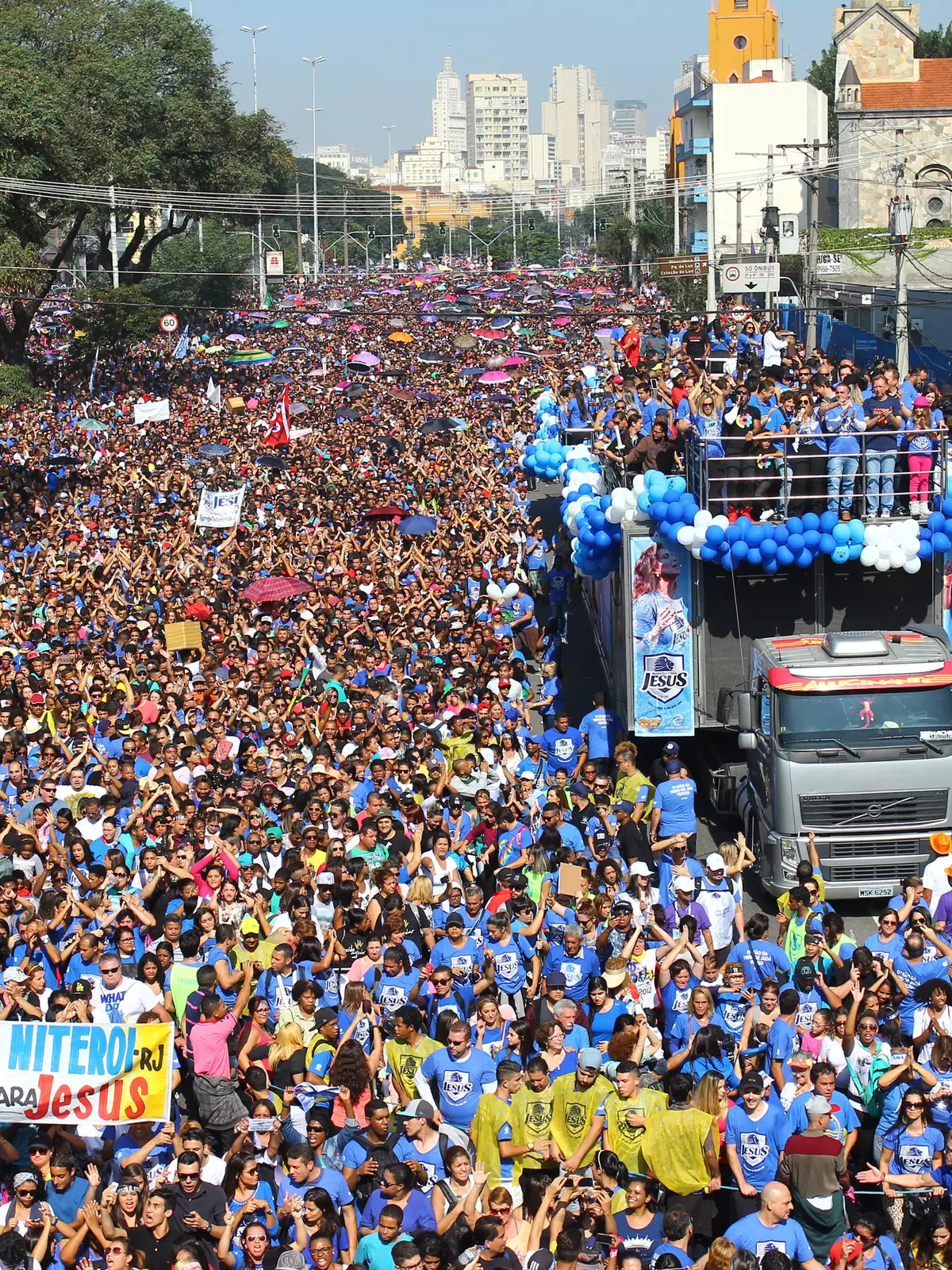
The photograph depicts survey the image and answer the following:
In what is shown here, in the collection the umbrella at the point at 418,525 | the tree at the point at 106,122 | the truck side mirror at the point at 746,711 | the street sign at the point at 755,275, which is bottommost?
the truck side mirror at the point at 746,711

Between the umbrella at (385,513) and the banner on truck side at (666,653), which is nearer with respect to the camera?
the banner on truck side at (666,653)

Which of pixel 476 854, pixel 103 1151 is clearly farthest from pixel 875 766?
pixel 103 1151

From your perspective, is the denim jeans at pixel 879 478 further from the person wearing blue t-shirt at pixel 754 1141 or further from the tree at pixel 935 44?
the tree at pixel 935 44

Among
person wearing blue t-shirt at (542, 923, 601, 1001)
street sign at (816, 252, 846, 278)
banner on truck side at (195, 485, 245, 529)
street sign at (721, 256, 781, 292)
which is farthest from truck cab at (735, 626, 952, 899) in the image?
street sign at (816, 252, 846, 278)

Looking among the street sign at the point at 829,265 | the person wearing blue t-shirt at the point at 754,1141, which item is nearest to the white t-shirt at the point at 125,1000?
the person wearing blue t-shirt at the point at 754,1141

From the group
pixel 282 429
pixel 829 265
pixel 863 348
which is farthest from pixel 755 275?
pixel 282 429

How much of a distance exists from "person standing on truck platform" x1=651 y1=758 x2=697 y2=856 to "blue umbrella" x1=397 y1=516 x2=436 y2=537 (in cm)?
1268

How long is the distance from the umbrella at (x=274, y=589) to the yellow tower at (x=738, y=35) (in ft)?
376

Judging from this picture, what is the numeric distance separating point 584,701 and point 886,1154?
40.6ft

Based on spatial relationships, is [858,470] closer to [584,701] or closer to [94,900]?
[584,701]

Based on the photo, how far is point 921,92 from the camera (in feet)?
261

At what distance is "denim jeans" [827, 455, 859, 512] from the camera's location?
48.4ft

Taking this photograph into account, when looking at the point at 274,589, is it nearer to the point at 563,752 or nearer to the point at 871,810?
the point at 563,752

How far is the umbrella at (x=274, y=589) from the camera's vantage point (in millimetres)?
20703
